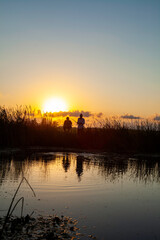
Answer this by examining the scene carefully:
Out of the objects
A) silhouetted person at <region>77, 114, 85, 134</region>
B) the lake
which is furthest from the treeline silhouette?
the lake

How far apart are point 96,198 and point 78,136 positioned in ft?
47.2

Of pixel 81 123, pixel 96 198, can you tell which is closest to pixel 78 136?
pixel 81 123

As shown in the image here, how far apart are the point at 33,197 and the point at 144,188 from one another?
2.54 m

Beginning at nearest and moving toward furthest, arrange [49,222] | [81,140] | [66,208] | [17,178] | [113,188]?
[49,222], [66,208], [113,188], [17,178], [81,140]

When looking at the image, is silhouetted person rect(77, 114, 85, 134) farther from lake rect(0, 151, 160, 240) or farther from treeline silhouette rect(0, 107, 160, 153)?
lake rect(0, 151, 160, 240)

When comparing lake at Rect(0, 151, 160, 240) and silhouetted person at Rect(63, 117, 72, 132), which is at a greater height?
silhouetted person at Rect(63, 117, 72, 132)

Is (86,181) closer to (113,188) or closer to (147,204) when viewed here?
(113,188)

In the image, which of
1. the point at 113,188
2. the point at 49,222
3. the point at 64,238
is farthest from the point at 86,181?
the point at 64,238

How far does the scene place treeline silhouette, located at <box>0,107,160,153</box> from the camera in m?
15.2

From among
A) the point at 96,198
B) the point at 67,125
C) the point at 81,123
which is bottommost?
the point at 96,198

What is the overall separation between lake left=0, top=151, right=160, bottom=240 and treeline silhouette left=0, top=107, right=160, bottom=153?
7.96 meters

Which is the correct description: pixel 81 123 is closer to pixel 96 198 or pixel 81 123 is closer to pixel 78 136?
pixel 78 136

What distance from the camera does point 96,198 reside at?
4.80 meters

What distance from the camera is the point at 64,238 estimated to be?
297 cm
